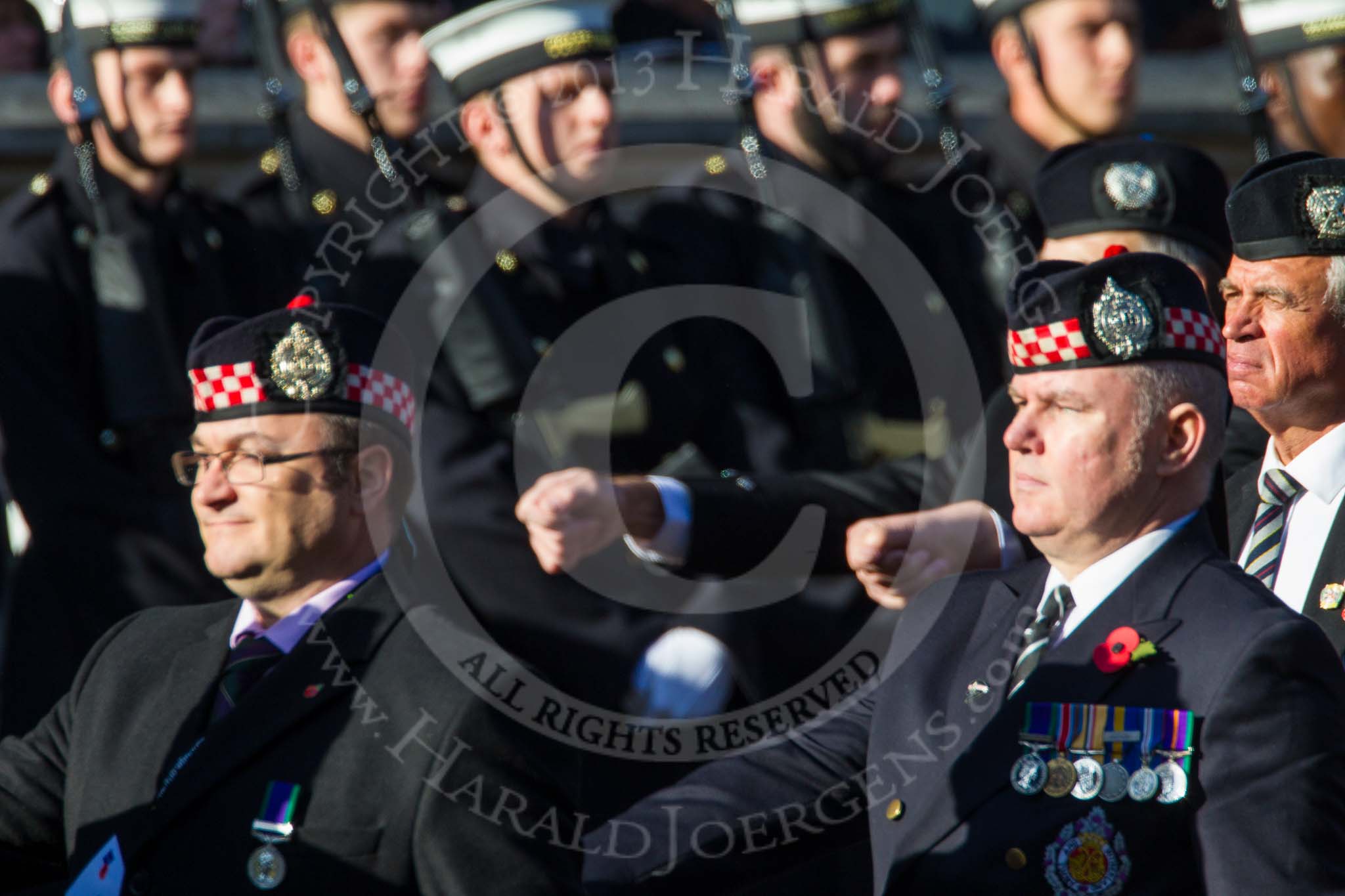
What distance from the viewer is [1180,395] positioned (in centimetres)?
369

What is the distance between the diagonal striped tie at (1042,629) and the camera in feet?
12.2

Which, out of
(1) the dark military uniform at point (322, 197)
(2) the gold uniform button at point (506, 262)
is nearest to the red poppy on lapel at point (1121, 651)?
(2) the gold uniform button at point (506, 262)

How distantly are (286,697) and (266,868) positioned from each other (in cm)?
34

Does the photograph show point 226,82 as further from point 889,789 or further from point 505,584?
point 889,789

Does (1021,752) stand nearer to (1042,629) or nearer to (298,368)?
(1042,629)

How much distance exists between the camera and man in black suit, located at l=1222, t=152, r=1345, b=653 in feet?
13.0

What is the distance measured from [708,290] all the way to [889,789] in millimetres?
2620

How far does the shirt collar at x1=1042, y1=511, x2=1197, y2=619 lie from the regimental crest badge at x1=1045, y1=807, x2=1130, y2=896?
41cm

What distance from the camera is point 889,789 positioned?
3.79m

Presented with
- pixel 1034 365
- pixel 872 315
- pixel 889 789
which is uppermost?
Result: pixel 872 315

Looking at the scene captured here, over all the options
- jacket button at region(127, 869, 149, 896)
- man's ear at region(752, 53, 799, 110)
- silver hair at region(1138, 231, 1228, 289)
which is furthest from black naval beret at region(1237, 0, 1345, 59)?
jacket button at region(127, 869, 149, 896)

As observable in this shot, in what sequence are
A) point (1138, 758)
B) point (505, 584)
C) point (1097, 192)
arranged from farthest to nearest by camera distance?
point (505, 584)
point (1097, 192)
point (1138, 758)

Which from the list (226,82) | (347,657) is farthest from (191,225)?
(347,657)

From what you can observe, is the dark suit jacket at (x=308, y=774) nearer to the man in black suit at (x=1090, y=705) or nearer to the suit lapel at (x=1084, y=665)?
the man in black suit at (x=1090, y=705)
